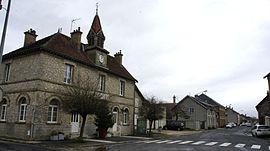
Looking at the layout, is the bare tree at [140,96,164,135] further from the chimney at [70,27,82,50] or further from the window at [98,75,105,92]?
the chimney at [70,27,82,50]

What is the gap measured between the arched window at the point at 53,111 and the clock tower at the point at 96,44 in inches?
277

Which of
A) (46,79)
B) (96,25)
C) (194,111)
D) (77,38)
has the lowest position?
(194,111)

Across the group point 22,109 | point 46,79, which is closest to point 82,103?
point 46,79

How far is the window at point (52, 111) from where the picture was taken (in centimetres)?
2132

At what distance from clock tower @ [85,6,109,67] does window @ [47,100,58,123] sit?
7.05 m

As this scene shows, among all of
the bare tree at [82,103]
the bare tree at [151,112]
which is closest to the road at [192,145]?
the bare tree at [82,103]

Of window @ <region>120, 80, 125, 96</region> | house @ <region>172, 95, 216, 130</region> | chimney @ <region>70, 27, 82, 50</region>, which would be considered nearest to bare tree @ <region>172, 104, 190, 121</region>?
house @ <region>172, 95, 216, 130</region>

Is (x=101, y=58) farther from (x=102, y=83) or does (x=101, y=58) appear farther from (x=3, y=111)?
(x=3, y=111)

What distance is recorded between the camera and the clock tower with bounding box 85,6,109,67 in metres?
27.8

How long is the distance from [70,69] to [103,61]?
215 inches

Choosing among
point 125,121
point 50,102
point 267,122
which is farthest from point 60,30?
point 267,122

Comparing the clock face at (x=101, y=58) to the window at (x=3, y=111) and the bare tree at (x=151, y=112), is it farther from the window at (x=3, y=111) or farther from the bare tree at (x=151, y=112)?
the window at (x=3, y=111)

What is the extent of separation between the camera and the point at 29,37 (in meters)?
25.7

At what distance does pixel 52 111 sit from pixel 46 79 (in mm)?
2583
